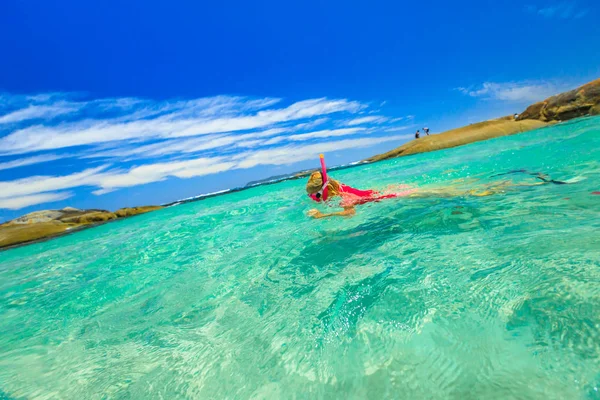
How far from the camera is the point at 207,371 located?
268 cm

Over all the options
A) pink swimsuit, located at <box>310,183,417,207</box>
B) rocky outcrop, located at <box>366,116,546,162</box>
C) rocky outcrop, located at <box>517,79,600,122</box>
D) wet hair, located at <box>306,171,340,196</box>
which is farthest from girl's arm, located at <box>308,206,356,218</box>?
rocky outcrop, located at <box>517,79,600,122</box>

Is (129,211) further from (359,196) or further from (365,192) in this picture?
(365,192)

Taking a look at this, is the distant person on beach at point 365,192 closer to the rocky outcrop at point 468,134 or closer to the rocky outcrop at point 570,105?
the rocky outcrop at point 468,134

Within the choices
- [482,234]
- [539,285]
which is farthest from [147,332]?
[482,234]

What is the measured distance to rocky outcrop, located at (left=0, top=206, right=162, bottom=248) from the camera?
36625 mm

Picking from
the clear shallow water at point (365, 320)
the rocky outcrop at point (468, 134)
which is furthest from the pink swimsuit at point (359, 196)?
the rocky outcrop at point (468, 134)

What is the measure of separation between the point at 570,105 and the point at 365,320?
46.8 meters

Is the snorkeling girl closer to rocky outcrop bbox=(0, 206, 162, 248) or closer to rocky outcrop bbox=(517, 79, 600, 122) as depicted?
rocky outcrop bbox=(517, 79, 600, 122)

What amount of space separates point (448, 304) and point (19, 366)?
5.33 m

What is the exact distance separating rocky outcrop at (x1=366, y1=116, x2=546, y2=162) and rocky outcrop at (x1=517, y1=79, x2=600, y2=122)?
1973mm

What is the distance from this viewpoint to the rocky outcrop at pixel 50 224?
36625 millimetres

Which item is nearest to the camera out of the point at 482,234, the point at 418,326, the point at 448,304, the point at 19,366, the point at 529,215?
the point at 418,326

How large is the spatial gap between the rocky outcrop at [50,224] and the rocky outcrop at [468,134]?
47821 millimetres

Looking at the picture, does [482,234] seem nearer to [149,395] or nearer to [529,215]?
[529,215]
